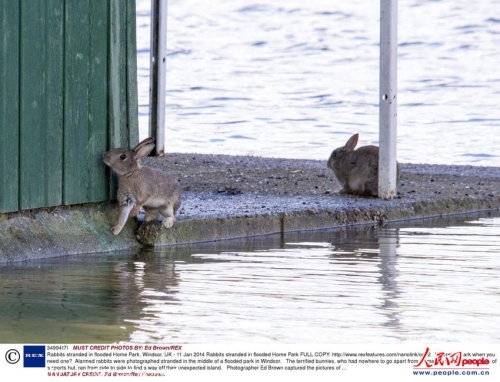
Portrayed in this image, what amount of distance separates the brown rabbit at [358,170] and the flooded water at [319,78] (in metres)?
5.49

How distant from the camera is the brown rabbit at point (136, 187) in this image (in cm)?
1003

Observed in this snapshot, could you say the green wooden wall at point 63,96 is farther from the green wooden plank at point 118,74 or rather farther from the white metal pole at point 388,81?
the white metal pole at point 388,81

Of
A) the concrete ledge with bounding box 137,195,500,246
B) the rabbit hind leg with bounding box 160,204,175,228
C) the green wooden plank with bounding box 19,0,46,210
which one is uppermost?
the green wooden plank with bounding box 19,0,46,210

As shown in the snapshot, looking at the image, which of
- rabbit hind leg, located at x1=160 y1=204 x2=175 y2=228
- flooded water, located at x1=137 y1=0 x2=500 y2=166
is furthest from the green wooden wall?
flooded water, located at x1=137 y1=0 x2=500 y2=166

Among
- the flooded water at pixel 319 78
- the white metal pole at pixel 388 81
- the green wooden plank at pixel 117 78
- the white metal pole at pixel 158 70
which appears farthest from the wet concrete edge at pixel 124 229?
the flooded water at pixel 319 78

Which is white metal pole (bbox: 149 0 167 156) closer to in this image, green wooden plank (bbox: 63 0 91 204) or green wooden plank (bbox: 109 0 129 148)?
green wooden plank (bbox: 109 0 129 148)

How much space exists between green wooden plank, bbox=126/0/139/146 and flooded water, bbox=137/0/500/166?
861 centimetres

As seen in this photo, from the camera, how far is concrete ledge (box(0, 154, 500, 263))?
9.66m

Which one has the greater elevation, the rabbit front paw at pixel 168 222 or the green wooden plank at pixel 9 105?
the green wooden plank at pixel 9 105

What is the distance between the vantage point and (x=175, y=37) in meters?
33.8

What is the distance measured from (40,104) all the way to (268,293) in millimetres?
2443

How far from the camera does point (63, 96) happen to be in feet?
31.8

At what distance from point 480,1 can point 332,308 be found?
90.4 ft

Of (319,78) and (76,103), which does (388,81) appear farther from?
(319,78)
